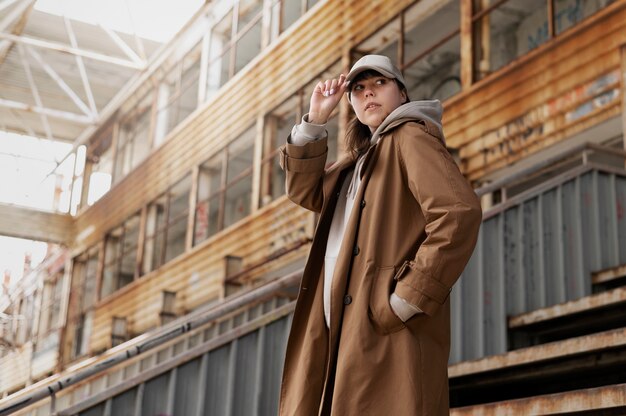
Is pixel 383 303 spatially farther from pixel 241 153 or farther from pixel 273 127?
pixel 241 153

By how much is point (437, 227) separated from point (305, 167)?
0.59m

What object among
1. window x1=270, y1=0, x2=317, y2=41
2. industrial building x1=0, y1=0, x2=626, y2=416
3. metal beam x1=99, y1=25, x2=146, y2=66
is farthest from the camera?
metal beam x1=99, y1=25, x2=146, y2=66

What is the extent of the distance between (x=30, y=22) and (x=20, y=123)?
586 centimetres

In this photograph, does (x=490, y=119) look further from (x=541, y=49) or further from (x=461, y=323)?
(x=461, y=323)

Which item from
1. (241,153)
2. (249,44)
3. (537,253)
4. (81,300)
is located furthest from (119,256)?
(537,253)

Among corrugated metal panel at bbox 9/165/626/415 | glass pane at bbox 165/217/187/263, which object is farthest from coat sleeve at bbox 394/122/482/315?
glass pane at bbox 165/217/187/263

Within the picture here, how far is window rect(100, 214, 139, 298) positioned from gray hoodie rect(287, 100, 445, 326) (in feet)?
58.0

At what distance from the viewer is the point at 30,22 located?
21969mm

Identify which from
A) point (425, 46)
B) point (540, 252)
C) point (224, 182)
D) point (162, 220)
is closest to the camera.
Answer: point (540, 252)

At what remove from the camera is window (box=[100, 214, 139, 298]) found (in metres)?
20.6

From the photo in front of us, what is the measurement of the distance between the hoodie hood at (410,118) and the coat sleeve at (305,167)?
14cm

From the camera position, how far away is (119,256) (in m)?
20.3

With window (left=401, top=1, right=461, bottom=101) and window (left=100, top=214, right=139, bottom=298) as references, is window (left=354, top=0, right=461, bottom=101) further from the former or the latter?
window (left=100, top=214, right=139, bottom=298)

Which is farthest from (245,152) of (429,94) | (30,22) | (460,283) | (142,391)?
(142,391)
